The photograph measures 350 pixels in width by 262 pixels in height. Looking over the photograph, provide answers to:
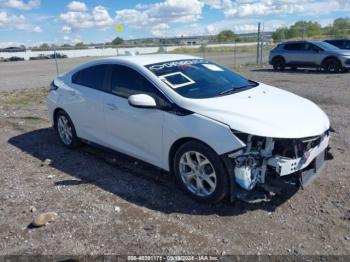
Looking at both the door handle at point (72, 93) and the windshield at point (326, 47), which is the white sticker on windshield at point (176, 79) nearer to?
the door handle at point (72, 93)

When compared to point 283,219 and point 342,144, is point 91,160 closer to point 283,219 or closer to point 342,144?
point 283,219

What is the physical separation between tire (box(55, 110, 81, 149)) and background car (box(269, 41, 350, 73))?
14.1 m

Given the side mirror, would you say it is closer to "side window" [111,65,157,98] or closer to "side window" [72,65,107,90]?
"side window" [111,65,157,98]

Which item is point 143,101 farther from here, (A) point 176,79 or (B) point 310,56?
Answer: (B) point 310,56

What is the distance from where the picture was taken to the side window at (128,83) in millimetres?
4227

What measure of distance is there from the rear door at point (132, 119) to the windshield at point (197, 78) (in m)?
0.25

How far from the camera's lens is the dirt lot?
319 centimetres

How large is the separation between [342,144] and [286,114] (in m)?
2.53

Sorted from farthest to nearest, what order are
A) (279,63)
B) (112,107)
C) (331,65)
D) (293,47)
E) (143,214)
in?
(279,63) → (293,47) → (331,65) → (112,107) → (143,214)

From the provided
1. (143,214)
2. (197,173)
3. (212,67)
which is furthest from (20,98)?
(197,173)

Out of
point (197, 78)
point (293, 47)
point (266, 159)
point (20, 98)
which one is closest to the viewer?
point (266, 159)

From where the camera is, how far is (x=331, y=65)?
16391mm

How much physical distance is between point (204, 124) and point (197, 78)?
101 centimetres

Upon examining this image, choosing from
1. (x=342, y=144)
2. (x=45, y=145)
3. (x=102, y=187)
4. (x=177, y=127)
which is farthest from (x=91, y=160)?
(x=342, y=144)
